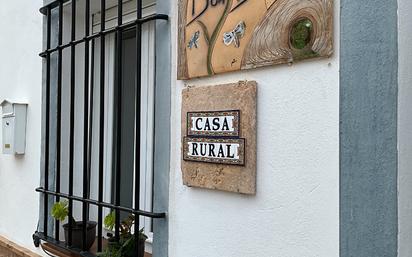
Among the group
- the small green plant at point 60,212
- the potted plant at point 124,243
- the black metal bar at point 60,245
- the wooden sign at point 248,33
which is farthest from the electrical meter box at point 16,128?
the wooden sign at point 248,33

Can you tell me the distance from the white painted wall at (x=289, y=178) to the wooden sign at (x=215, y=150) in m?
0.10

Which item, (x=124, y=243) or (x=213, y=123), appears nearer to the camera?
(x=213, y=123)

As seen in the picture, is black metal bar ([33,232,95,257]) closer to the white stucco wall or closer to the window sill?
the window sill

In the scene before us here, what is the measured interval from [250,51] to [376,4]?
64 centimetres

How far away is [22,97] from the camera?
464cm

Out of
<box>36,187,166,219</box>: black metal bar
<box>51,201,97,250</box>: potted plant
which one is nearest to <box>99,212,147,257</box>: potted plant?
<box>36,187,166,219</box>: black metal bar

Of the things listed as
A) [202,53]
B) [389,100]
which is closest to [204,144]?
[202,53]

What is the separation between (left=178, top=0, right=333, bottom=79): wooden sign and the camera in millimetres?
2150

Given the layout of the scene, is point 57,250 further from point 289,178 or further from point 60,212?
point 289,178

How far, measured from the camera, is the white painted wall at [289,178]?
2113mm

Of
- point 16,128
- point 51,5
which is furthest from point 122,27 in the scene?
point 16,128

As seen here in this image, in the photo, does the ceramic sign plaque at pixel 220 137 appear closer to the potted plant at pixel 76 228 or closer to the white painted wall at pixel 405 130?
the white painted wall at pixel 405 130

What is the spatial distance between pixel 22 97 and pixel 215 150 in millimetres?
A: 2643

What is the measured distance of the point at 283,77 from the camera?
91.0 inches
